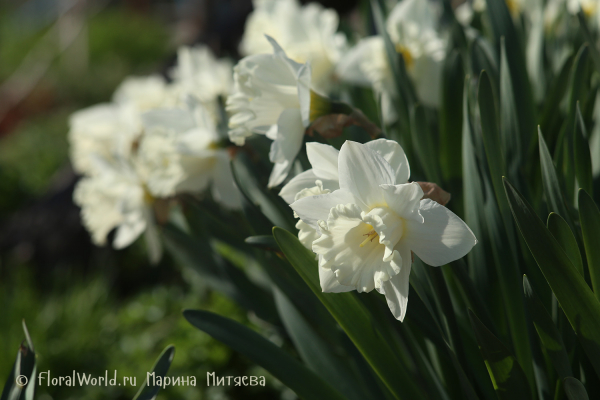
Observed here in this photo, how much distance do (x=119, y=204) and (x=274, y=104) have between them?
0.49 m

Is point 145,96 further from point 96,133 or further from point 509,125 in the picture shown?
point 509,125

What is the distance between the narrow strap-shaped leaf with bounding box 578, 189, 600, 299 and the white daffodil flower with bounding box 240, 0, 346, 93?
80 centimetres

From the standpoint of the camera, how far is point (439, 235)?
19.6 inches

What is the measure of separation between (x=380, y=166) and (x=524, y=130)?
528 millimetres

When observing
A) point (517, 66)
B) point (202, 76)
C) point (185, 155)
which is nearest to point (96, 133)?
point (202, 76)

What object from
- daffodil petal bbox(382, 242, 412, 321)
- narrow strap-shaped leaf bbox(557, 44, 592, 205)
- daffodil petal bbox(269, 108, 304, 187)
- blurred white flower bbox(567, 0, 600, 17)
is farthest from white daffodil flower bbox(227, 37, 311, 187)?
blurred white flower bbox(567, 0, 600, 17)

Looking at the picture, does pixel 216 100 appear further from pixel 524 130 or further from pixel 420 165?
pixel 524 130

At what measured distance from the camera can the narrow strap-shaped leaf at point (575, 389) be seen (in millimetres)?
533

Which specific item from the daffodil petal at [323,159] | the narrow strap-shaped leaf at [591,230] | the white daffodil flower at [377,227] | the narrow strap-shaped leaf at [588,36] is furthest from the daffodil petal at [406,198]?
the narrow strap-shaped leaf at [588,36]

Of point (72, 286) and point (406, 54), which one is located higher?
point (406, 54)

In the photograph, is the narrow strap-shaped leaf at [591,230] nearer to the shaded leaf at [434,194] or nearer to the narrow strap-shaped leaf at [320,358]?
the shaded leaf at [434,194]

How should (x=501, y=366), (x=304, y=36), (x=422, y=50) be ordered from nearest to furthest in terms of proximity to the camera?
(x=501, y=366) → (x=422, y=50) → (x=304, y=36)

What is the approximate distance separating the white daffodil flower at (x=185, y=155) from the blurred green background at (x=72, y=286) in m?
0.49

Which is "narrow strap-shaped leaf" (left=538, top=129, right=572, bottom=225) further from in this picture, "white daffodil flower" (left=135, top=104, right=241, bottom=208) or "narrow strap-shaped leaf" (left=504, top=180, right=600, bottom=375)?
"white daffodil flower" (left=135, top=104, right=241, bottom=208)
